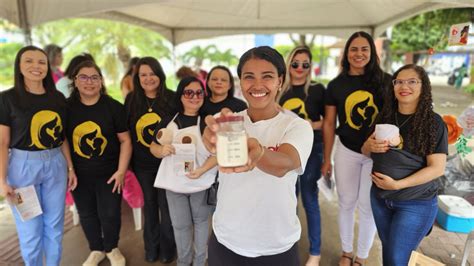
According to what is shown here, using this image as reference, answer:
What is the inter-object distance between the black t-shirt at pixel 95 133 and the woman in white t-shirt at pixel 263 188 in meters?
1.56

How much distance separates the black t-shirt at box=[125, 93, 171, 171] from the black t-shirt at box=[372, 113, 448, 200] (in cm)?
176

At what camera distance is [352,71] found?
2.55m

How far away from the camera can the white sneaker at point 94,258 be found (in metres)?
2.88

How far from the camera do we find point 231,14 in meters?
5.48

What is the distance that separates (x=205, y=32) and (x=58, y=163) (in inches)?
187

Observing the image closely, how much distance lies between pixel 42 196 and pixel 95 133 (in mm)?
637

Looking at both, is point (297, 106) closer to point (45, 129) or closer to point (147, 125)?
point (147, 125)

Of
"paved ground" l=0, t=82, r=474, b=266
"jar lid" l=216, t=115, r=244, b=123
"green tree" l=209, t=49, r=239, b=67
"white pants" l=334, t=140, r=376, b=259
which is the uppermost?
"green tree" l=209, t=49, r=239, b=67

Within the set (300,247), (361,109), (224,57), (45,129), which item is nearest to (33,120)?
(45,129)

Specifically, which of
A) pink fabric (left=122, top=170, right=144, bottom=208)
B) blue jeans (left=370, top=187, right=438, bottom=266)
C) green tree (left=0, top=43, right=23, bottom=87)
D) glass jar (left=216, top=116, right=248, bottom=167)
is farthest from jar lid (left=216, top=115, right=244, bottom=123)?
green tree (left=0, top=43, right=23, bottom=87)

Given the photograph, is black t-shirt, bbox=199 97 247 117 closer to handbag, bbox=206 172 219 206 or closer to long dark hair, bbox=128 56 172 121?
long dark hair, bbox=128 56 172 121

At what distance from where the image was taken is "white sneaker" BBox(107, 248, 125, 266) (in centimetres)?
288

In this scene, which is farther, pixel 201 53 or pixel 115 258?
pixel 201 53

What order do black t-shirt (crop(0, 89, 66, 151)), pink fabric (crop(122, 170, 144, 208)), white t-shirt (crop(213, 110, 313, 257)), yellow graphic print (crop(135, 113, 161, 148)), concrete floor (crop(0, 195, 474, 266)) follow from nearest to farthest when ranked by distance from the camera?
white t-shirt (crop(213, 110, 313, 257))
black t-shirt (crop(0, 89, 66, 151))
yellow graphic print (crop(135, 113, 161, 148))
concrete floor (crop(0, 195, 474, 266))
pink fabric (crop(122, 170, 144, 208))
